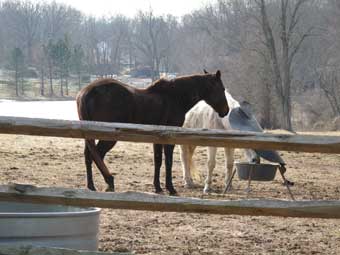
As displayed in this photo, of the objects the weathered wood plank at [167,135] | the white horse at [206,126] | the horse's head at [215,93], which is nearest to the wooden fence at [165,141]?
the weathered wood plank at [167,135]

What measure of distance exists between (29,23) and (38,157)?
54.9 metres

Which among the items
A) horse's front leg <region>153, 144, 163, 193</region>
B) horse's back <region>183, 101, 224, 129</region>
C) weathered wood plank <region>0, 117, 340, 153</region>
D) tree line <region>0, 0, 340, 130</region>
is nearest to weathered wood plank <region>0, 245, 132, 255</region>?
weathered wood plank <region>0, 117, 340, 153</region>

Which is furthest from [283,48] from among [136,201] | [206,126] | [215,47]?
[136,201]

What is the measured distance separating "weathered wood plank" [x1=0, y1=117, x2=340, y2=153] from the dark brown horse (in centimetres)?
463

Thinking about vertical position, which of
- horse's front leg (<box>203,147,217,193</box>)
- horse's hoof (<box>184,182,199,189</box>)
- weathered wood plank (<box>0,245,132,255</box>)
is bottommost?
horse's hoof (<box>184,182,199,189</box>)

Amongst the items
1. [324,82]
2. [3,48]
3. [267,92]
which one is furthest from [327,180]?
[3,48]

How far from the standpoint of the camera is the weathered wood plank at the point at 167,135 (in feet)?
13.3

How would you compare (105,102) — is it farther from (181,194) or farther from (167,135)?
(167,135)

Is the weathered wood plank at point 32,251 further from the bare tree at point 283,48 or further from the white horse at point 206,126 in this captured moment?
the bare tree at point 283,48

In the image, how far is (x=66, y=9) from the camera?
71.2 meters

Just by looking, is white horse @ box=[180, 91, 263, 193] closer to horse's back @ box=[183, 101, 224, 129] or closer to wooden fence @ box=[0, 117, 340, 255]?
horse's back @ box=[183, 101, 224, 129]

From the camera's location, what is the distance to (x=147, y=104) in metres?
9.32

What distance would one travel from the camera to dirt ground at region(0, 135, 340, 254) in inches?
229

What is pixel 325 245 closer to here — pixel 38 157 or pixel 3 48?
pixel 38 157
